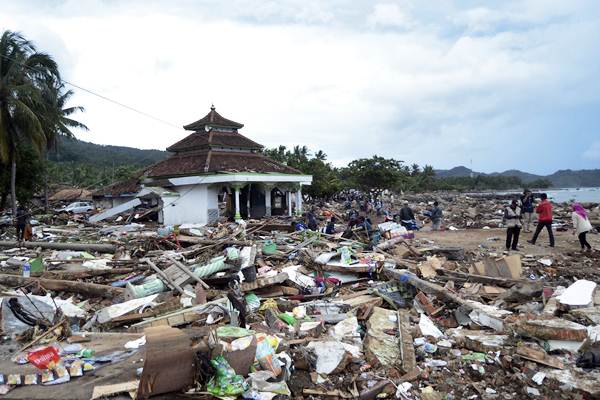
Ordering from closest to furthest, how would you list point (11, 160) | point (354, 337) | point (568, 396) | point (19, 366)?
1. point (568, 396)
2. point (19, 366)
3. point (354, 337)
4. point (11, 160)

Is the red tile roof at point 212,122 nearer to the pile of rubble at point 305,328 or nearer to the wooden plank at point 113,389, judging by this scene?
the pile of rubble at point 305,328

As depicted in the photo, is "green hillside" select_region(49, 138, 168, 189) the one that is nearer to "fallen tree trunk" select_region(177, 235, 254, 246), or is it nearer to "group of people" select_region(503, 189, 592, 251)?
"fallen tree trunk" select_region(177, 235, 254, 246)

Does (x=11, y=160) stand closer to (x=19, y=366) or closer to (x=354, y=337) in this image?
(x=19, y=366)

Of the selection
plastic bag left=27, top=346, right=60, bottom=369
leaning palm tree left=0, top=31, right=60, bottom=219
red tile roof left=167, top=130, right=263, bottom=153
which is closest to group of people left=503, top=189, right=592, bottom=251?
plastic bag left=27, top=346, right=60, bottom=369

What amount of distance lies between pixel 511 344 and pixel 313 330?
2.39m

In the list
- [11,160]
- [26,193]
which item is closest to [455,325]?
[11,160]

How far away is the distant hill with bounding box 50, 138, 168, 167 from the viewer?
269 feet

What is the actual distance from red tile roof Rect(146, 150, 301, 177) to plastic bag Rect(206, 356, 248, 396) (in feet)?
56.5

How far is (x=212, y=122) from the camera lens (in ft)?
81.9

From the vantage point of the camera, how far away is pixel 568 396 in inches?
149

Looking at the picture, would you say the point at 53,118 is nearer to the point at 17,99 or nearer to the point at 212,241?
the point at 17,99

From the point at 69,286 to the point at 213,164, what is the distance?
14.6 meters

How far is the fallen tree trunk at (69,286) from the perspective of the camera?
286 inches

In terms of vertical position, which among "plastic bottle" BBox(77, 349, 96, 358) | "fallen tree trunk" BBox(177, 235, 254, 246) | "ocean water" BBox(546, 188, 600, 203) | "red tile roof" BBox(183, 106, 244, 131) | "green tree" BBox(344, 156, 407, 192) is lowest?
"ocean water" BBox(546, 188, 600, 203)
